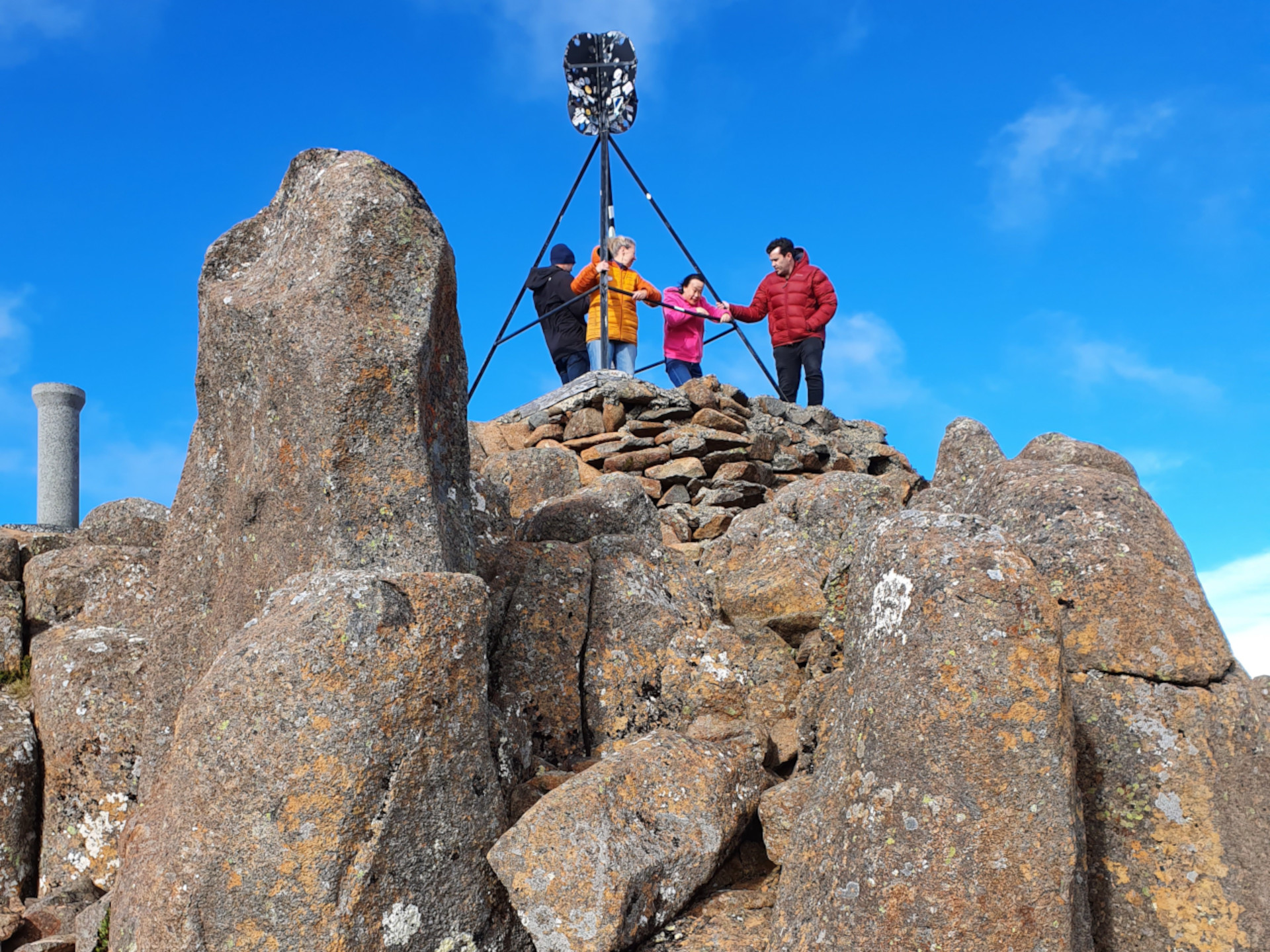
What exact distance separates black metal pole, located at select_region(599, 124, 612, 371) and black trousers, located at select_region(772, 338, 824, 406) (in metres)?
3.50

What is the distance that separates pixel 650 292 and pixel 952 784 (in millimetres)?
16721

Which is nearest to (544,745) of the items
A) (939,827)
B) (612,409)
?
(939,827)

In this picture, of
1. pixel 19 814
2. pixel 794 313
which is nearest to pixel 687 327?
pixel 794 313

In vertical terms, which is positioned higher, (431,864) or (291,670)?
(291,670)

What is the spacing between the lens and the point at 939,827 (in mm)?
5469

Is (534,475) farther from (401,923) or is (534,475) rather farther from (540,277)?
(540,277)

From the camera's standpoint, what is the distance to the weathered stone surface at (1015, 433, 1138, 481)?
7.84m

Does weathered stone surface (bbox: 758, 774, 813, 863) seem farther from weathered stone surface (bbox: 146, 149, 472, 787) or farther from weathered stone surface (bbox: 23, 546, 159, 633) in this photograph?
weathered stone surface (bbox: 23, 546, 159, 633)

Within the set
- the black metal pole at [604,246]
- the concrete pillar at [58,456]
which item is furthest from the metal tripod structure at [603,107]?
the concrete pillar at [58,456]

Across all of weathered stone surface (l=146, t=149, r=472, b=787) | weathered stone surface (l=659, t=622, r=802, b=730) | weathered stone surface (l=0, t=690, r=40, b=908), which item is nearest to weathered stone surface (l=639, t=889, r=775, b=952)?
weathered stone surface (l=659, t=622, r=802, b=730)

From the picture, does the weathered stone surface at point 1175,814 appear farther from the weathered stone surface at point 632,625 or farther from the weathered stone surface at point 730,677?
the weathered stone surface at point 632,625

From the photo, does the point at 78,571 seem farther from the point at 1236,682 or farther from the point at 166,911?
the point at 1236,682

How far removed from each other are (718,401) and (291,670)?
13855mm

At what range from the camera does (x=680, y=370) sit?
22.2m
